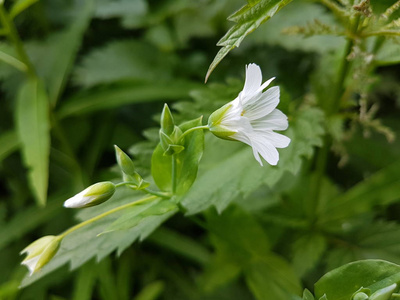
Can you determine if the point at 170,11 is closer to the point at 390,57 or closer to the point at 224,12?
the point at 224,12

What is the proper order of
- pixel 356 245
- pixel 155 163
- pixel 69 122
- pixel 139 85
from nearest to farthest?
1. pixel 155 163
2. pixel 356 245
3. pixel 139 85
4. pixel 69 122

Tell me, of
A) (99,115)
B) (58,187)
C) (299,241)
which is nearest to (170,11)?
(99,115)

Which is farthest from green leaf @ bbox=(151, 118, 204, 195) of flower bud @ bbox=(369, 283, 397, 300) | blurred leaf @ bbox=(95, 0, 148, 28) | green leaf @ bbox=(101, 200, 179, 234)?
blurred leaf @ bbox=(95, 0, 148, 28)

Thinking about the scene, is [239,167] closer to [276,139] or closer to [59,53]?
[276,139]

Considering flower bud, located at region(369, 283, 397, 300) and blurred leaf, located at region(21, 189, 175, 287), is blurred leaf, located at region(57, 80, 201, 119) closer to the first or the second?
blurred leaf, located at region(21, 189, 175, 287)

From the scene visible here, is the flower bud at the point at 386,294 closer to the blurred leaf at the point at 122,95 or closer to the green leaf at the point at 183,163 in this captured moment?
the green leaf at the point at 183,163

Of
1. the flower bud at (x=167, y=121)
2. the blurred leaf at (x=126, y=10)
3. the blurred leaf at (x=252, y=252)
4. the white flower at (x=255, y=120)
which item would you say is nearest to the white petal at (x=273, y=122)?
the white flower at (x=255, y=120)

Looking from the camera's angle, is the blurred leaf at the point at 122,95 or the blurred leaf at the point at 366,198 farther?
the blurred leaf at the point at 122,95
